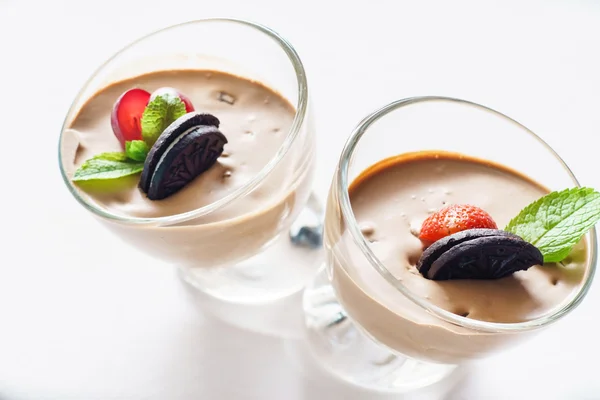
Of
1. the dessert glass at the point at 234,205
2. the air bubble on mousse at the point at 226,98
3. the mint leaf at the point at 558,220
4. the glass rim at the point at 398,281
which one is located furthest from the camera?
the air bubble on mousse at the point at 226,98

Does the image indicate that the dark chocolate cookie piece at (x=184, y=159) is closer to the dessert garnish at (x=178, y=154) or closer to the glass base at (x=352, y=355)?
the dessert garnish at (x=178, y=154)

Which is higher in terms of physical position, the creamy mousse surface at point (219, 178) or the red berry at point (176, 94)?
the red berry at point (176, 94)

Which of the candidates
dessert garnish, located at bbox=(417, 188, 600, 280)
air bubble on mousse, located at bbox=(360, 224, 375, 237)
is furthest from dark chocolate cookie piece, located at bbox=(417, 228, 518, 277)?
air bubble on mousse, located at bbox=(360, 224, 375, 237)

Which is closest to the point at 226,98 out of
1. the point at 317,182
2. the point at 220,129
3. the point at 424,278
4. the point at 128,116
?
the point at 220,129

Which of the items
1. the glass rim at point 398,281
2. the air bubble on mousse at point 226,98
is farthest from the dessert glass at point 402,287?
the air bubble on mousse at point 226,98

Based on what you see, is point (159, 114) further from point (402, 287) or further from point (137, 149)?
point (402, 287)

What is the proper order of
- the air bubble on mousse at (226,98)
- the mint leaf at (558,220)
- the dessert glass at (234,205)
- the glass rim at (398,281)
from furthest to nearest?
the air bubble on mousse at (226,98) < the dessert glass at (234,205) < the mint leaf at (558,220) < the glass rim at (398,281)

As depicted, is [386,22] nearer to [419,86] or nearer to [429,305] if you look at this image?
[419,86]

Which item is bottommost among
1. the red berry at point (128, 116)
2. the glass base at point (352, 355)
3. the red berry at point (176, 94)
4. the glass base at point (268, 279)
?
the glass base at point (352, 355)
